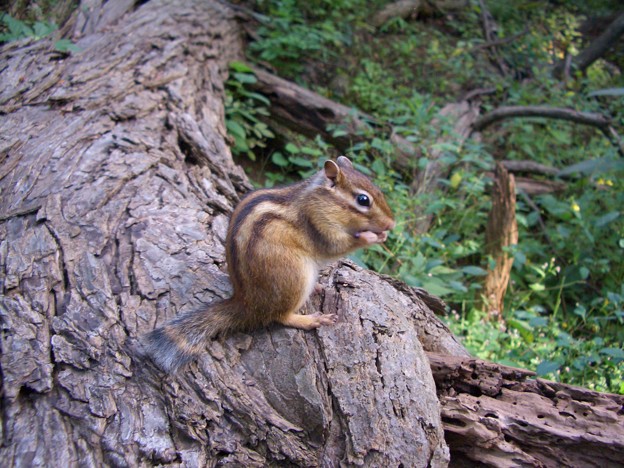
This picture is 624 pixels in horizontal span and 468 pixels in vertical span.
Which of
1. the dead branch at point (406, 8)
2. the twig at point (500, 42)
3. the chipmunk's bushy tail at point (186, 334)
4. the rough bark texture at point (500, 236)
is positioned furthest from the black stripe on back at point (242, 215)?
the twig at point (500, 42)

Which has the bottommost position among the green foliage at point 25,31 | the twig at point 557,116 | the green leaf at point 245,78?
the twig at point 557,116

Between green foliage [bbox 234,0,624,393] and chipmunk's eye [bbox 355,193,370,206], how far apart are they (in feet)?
4.24

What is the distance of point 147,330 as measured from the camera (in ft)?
8.20

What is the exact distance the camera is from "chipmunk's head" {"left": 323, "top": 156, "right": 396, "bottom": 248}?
9.32 feet

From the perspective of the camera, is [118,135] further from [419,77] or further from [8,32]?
[419,77]

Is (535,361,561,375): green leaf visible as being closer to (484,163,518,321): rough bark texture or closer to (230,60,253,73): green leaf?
(484,163,518,321): rough bark texture

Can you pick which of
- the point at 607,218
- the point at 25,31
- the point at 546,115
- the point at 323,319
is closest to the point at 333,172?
the point at 323,319

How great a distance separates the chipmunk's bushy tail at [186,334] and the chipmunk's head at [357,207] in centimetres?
75

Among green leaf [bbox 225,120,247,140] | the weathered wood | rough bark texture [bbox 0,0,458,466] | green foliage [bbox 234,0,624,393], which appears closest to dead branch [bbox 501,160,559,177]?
green foliage [bbox 234,0,624,393]

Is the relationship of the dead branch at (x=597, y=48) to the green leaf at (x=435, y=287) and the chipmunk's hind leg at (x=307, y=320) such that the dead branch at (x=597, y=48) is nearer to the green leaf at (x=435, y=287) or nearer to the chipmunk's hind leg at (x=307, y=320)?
the green leaf at (x=435, y=287)

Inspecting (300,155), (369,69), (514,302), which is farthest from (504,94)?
(514,302)

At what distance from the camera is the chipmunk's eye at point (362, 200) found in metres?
2.85

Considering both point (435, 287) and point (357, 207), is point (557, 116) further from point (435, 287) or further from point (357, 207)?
point (357, 207)

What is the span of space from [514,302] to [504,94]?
150 inches
